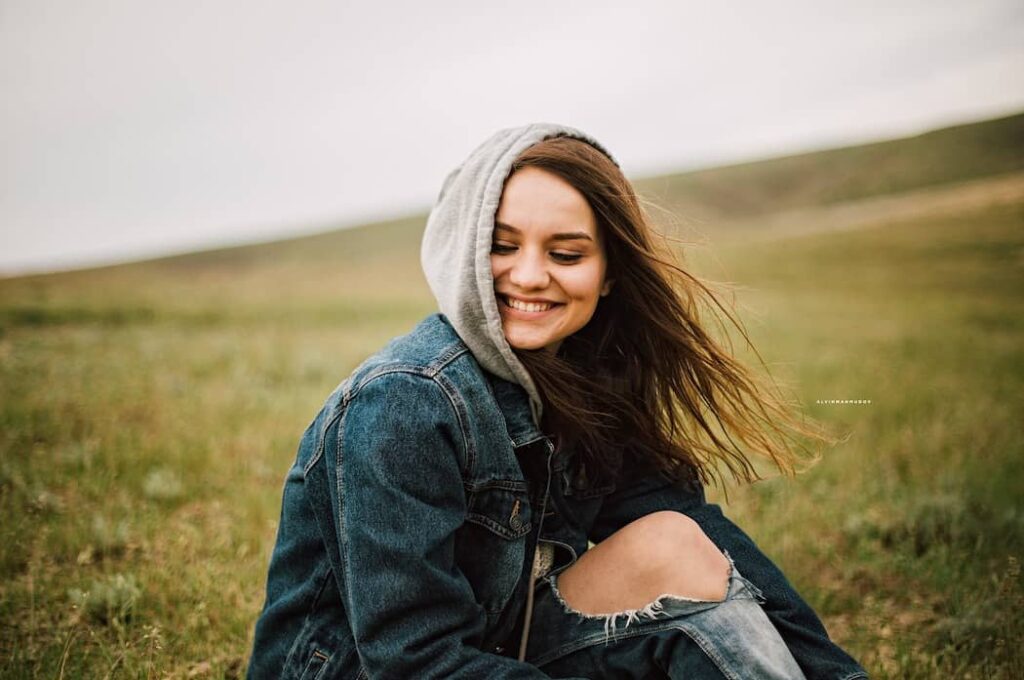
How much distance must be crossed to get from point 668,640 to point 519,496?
2.05ft

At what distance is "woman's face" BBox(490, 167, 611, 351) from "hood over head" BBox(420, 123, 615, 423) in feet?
0.26

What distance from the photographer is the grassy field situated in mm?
2832

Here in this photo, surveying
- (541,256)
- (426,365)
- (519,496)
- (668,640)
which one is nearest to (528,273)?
(541,256)

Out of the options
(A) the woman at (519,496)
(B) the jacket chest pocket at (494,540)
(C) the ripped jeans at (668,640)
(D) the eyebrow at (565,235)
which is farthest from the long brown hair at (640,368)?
(C) the ripped jeans at (668,640)

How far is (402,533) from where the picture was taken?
1706 mm

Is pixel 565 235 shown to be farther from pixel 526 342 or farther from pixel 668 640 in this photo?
pixel 668 640

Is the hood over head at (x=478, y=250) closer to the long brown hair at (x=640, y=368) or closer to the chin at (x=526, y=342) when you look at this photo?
the chin at (x=526, y=342)

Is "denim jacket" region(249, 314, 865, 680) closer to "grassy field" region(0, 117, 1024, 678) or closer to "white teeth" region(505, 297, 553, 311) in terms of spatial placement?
"white teeth" region(505, 297, 553, 311)

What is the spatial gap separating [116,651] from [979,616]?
369 centimetres

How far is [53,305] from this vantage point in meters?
12.2

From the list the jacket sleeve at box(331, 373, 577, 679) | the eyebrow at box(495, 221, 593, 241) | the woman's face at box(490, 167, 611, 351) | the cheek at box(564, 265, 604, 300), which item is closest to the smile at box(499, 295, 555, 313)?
the woman's face at box(490, 167, 611, 351)

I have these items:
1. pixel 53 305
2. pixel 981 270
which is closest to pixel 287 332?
pixel 53 305

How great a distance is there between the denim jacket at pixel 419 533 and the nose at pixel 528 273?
0.90ft

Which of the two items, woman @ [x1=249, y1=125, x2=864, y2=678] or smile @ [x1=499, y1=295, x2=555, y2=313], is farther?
smile @ [x1=499, y1=295, x2=555, y2=313]
